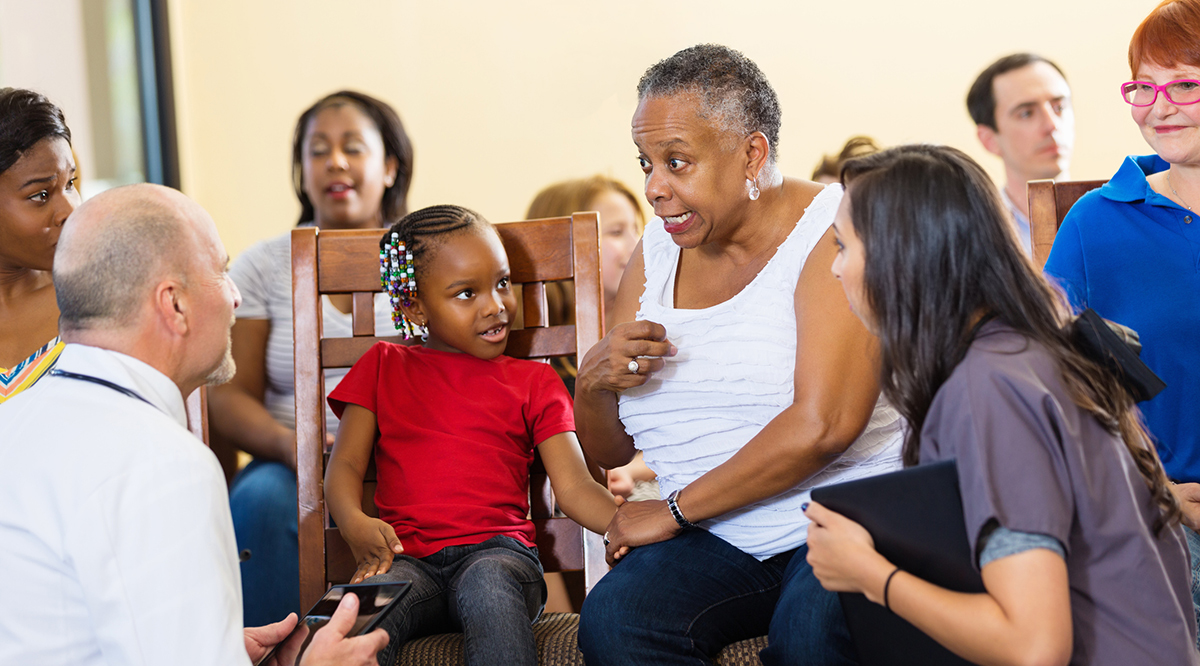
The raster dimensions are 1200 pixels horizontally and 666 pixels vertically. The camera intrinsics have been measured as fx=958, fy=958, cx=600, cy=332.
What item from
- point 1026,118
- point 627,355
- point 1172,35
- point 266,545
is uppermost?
point 1172,35

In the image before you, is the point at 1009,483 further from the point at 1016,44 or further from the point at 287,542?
the point at 1016,44

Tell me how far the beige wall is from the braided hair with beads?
1751mm

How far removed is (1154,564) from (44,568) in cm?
111

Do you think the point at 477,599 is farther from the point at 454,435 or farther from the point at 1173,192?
the point at 1173,192

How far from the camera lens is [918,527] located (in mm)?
983

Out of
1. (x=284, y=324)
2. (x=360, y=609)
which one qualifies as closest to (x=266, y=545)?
(x=284, y=324)

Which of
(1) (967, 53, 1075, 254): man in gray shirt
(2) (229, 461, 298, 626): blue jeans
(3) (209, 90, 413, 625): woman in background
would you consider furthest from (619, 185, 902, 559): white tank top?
(1) (967, 53, 1075, 254): man in gray shirt

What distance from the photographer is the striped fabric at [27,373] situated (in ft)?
4.79

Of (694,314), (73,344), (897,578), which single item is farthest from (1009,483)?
(73,344)

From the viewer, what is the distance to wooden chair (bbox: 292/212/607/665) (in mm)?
1706

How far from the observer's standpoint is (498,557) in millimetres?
1556

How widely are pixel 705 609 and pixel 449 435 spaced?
1.92 ft

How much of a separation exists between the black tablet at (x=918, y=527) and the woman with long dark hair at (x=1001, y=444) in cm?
2

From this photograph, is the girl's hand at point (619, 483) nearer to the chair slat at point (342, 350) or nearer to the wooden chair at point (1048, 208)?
the chair slat at point (342, 350)
